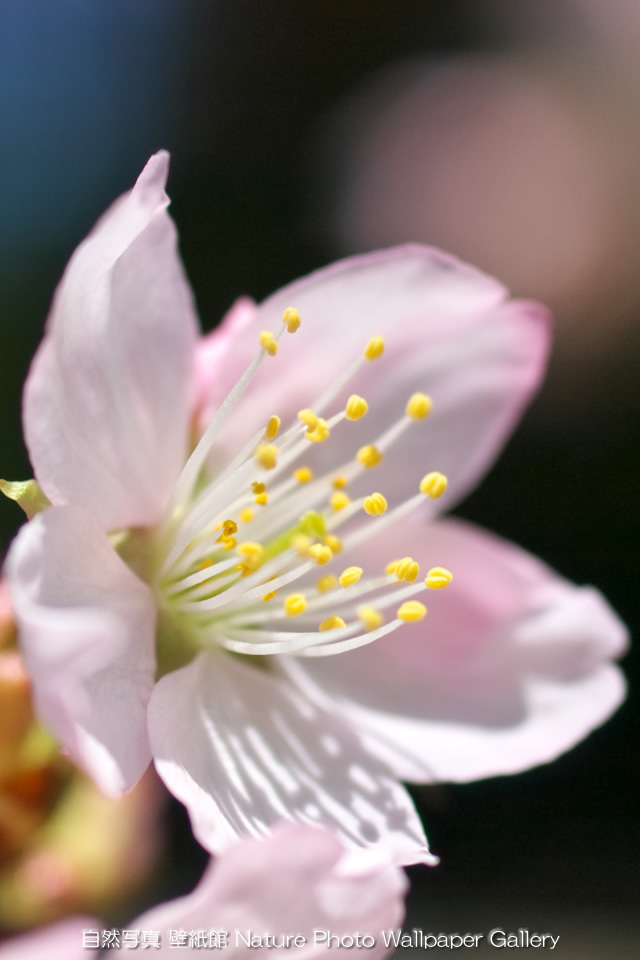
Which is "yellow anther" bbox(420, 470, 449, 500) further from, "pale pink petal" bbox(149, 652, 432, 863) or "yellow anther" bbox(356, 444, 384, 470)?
"pale pink petal" bbox(149, 652, 432, 863)

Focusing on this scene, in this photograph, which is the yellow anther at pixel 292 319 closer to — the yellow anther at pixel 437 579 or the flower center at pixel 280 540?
the flower center at pixel 280 540

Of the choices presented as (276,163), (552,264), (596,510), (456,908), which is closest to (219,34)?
(276,163)

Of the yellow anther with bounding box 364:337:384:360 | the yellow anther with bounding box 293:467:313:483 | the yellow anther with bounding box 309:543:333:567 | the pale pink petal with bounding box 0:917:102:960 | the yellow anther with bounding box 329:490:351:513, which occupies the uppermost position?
the yellow anther with bounding box 364:337:384:360

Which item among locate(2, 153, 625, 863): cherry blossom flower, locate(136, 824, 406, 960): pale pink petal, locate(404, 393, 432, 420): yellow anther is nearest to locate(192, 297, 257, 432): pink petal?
locate(2, 153, 625, 863): cherry blossom flower

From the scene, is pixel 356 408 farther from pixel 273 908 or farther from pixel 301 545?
pixel 273 908

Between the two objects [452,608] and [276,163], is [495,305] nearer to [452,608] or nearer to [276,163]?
[452,608]

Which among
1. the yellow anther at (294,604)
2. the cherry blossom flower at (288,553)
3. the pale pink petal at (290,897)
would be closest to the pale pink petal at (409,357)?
the cherry blossom flower at (288,553)

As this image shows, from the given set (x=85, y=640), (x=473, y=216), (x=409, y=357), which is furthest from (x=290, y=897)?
(x=473, y=216)
